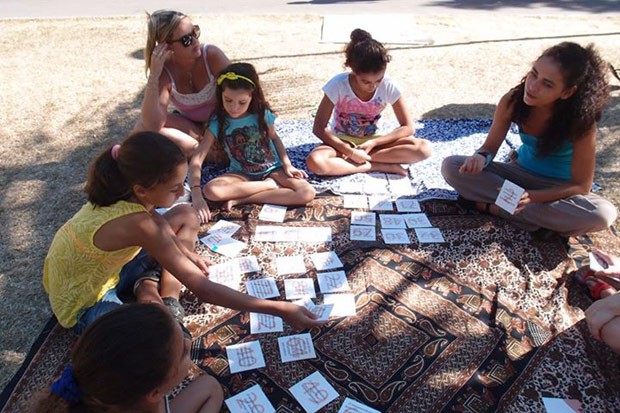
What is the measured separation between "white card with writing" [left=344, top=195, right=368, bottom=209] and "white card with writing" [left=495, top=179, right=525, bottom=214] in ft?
3.14

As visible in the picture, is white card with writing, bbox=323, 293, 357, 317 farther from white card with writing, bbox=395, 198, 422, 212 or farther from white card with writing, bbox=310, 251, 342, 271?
white card with writing, bbox=395, 198, 422, 212

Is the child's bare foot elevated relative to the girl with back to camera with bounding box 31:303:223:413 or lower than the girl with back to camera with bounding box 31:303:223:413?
lower

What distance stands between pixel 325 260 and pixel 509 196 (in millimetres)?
1273

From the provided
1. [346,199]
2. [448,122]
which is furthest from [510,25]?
[346,199]

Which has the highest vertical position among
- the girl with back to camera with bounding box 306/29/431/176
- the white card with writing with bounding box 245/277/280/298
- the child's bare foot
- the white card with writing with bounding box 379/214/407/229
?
the girl with back to camera with bounding box 306/29/431/176

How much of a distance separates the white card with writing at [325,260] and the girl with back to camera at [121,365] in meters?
1.61

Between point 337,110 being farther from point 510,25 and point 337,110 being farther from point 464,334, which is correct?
point 510,25

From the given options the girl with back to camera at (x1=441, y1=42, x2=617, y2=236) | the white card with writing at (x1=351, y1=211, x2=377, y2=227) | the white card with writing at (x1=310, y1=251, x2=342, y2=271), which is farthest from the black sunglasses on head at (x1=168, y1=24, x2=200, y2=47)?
the girl with back to camera at (x1=441, y1=42, x2=617, y2=236)

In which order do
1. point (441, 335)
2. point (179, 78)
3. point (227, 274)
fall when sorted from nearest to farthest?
point (441, 335)
point (227, 274)
point (179, 78)

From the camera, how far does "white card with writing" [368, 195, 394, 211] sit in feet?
12.4

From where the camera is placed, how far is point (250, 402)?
91.4 inches

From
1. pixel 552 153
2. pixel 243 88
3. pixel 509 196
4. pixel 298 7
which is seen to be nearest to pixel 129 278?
Result: pixel 243 88

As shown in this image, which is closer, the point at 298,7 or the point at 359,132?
the point at 359,132

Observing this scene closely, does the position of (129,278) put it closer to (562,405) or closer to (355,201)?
(355,201)
